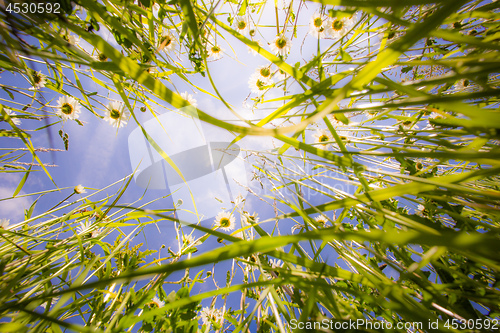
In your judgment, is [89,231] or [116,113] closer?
[89,231]

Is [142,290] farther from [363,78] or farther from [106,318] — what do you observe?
[363,78]

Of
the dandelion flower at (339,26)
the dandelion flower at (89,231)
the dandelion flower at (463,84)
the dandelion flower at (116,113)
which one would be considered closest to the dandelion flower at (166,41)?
the dandelion flower at (116,113)

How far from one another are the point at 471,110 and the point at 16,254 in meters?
0.86

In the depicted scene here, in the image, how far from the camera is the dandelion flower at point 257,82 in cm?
92

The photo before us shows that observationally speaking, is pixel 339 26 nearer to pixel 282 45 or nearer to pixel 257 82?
pixel 282 45

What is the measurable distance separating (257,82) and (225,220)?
2.45ft

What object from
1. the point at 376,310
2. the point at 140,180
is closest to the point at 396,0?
the point at 376,310

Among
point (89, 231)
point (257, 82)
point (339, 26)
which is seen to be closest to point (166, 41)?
point (89, 231)

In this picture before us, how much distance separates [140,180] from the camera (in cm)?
93

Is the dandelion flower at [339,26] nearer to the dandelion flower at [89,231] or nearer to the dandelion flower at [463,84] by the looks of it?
the dandelion flower at [463,84]

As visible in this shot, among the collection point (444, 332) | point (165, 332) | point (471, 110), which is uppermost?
point (471, 110)

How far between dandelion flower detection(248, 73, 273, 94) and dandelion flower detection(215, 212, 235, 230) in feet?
2.19

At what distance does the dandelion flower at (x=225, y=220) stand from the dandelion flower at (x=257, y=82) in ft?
2.19

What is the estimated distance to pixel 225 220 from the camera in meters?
1.01
